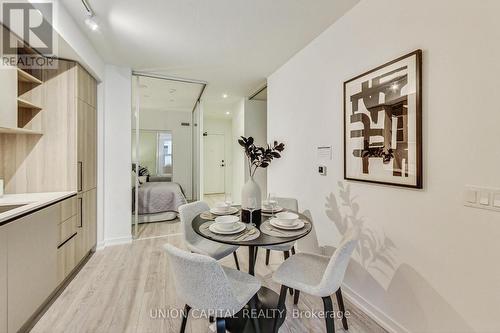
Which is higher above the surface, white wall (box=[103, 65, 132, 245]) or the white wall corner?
white wall (box=[103, 65, 132, 245])

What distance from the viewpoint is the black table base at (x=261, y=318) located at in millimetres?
1538

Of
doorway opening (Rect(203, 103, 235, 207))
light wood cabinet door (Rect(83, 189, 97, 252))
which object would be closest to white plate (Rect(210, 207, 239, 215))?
light wood cabinet door (Rect(83, 189, 97, 252))

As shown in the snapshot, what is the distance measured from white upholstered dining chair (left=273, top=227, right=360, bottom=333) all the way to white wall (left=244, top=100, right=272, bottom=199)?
3106 millimetres

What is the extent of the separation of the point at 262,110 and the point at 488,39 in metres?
4.04

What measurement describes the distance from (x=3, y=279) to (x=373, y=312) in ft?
8.54

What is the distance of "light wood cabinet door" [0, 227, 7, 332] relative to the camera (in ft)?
4.42

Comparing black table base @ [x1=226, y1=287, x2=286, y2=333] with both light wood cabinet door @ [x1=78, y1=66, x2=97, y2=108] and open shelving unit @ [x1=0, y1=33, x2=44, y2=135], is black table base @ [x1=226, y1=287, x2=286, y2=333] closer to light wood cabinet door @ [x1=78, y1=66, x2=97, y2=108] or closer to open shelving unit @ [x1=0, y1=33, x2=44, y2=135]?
open shelving unit @ [x1=0, y1=33, x2=44, y2=135]

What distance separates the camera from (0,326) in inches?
52.5

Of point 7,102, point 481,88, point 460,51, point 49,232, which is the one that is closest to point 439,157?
point 481,88

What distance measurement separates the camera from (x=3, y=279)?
53.8 inches

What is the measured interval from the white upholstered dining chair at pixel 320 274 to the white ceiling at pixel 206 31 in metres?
1.98

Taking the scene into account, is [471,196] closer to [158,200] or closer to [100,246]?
[100,246]

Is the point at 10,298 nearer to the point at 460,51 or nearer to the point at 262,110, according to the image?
the point at 460,51

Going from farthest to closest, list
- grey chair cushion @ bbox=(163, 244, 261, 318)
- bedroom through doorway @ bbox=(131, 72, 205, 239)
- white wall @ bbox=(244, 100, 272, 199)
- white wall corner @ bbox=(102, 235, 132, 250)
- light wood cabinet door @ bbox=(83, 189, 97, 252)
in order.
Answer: white wall @ bbox=(244, 100, 272, 199), bedroom through doorway @ bbox=(131, 72, 205, 239), white wall corner @ bbox=(102, 235, 132, 250), light wood cabinet door @ bbox=(83, 189, 97, 252), grey chair cushion @ bbox=(163, 244, 261, 318)
